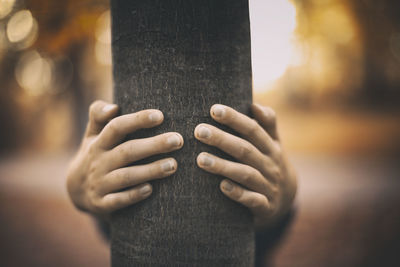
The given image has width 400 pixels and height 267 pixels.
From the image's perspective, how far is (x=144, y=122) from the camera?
117 centimetres

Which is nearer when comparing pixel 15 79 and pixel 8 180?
pixel 8 180

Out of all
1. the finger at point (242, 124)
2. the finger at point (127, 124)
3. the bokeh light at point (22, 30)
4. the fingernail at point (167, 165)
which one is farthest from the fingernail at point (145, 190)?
the bokeh light at point (22, 30)

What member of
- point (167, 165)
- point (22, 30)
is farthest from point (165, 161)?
point (22, 30)

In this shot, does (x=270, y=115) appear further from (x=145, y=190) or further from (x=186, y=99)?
(x=145, y=190)

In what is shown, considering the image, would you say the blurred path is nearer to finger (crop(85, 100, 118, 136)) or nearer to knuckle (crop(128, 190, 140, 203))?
knuckle (crop(128, 190, 140, 203))

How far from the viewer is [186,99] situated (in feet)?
3.97

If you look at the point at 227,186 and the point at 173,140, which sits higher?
the point at 173,140

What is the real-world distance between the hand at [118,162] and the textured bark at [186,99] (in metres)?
0.05

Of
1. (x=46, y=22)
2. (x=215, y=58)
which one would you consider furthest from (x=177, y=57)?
(x=46, y=22)

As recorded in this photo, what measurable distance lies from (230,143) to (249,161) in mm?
141

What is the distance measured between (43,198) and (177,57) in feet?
26.4

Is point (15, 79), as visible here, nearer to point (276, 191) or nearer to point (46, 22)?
point (46, 22)

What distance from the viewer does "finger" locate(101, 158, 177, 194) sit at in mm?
1162

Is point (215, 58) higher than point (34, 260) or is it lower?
higher
